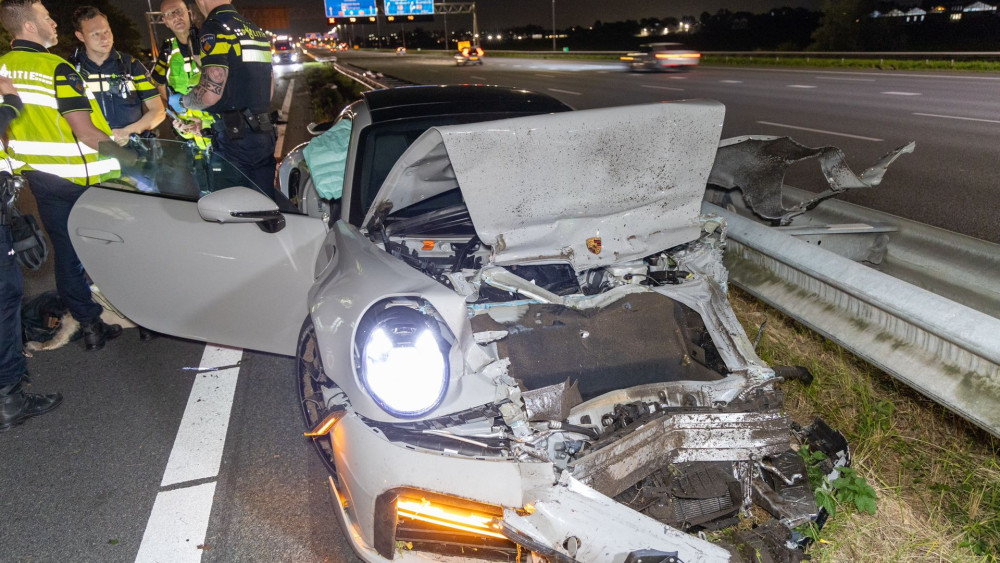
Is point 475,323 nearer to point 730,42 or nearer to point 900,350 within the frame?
point 900,350

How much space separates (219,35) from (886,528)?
5464mm

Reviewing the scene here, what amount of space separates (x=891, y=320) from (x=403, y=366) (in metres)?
1.95

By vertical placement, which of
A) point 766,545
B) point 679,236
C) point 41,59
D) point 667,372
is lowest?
point 766,545

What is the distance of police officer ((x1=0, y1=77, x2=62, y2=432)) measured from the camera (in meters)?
3.55

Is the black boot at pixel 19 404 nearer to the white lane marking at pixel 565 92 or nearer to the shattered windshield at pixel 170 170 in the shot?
the shattered windshield at pixel 170 170

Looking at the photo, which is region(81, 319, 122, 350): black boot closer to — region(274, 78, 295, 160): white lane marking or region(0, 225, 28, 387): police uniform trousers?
region(0, 225, 28, 387): police uniform trousers

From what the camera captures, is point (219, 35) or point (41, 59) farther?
point (219, 35)

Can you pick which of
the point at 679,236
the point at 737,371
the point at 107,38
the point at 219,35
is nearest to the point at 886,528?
the point at 737,371

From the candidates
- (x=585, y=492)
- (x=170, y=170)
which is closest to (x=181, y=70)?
(x=170, y=170)

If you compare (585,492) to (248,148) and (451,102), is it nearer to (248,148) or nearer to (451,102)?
(451,102)

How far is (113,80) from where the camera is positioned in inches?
196

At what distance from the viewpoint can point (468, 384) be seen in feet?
7.44

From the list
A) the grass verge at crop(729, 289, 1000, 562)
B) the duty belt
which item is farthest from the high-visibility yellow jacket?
the grass verge at crop(729, 289, 1000, 562)

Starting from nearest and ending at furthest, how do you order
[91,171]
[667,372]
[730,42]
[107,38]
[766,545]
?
[766,545], [667,372], [91,171], [107,38], [730,42]
